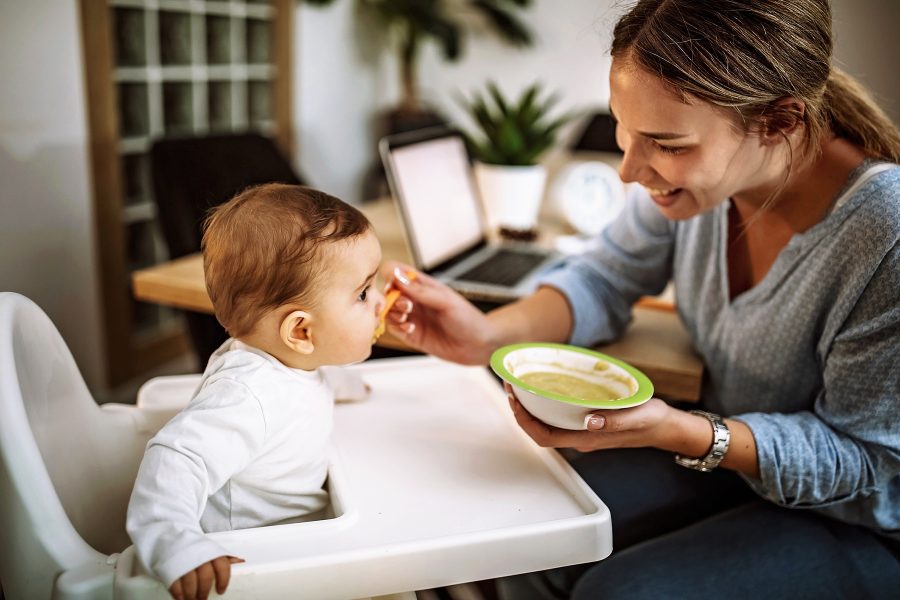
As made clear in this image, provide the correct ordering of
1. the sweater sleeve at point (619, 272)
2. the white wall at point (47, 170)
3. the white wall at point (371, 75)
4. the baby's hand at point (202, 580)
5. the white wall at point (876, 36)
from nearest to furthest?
the baby's hand at point (202, 580), the sweater sleeve at point (619, 272), the white wall at point (47, 170), the white wall at point (876, 36), the white wall at point (371, 75)

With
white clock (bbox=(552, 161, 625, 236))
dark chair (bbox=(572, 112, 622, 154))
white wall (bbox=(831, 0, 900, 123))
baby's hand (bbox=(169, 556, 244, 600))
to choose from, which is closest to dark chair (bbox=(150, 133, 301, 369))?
white clock (bbox=(552, 161, 625, 236))

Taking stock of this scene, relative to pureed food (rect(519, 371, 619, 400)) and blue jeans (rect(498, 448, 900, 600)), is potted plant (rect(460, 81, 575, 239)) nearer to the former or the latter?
blue jeans (rect(498, 448, 900, 600))

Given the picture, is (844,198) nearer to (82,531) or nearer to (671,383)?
(671,383)

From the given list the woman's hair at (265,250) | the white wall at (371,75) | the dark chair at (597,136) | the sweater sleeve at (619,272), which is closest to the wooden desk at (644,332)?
the sweater sleeve at (619,272)

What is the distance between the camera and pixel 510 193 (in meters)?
2.05

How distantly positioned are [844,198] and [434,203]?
0.90 metres

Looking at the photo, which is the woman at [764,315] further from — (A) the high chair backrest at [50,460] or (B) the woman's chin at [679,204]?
(A) the high chair backrest at [50,460]

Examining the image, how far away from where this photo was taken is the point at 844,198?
105cm

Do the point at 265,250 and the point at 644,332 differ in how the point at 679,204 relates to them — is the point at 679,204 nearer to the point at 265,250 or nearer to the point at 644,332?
the point at 644,332

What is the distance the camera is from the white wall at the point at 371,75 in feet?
10.6

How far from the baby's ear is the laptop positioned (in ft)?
2.14

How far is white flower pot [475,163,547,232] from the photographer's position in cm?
204

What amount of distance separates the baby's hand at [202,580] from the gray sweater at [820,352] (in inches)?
27.6

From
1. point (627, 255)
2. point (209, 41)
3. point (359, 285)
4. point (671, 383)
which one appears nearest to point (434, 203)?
point (627, 255)
